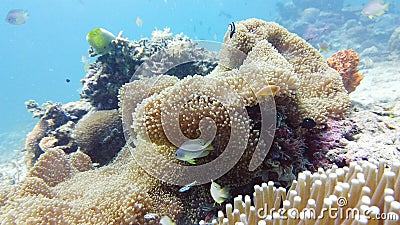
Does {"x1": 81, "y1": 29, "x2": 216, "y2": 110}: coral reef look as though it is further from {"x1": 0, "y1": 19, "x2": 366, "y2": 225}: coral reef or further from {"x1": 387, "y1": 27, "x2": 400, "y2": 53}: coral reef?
{"x1": 387, "y1": 27, "x2": 400, "y2": 53}: coral reef

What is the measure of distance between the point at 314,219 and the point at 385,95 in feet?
14.7

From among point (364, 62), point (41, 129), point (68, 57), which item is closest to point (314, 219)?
point (41, 129)

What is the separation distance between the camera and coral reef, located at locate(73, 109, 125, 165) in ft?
15.3

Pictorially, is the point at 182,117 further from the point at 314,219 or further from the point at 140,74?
the point at 140,74

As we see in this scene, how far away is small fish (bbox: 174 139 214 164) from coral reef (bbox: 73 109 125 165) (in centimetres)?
276

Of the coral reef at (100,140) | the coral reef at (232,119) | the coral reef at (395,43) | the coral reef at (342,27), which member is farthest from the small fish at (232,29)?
the coral reef at (395,43)

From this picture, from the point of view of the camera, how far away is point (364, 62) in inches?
472

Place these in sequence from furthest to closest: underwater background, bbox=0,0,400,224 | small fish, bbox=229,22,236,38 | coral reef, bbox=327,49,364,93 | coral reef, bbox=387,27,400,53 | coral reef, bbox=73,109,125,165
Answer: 1. coral reef, bbox=387,27,400,53
2. coral reef, bbox=73,109,125,165
3. coral reef, bbox=327,49,364,93
4. small fish, bbox=229,22,236,38
5. underwater background, bbox=0,0,400,224

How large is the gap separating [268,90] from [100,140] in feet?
11.0

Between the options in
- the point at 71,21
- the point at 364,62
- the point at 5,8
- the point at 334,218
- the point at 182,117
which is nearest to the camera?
the point at 334,218

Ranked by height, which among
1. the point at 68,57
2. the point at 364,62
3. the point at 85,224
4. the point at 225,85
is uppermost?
the point at 68,57

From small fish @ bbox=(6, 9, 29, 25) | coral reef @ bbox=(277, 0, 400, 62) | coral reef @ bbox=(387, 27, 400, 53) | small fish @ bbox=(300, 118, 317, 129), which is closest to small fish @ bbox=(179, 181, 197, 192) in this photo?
small fish @ bbox=(300, 118, 317, 129)

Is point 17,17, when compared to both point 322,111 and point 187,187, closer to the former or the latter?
point 187,187

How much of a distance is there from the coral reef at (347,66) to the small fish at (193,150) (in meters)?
3.18
